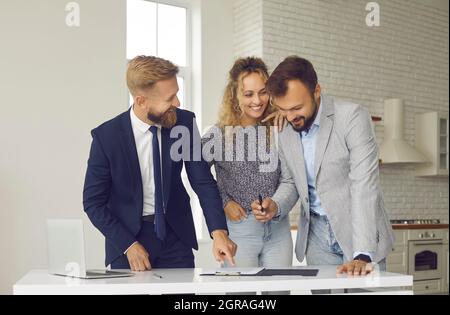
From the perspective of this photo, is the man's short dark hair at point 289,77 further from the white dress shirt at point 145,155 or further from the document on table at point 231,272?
the document on table at point 231,272

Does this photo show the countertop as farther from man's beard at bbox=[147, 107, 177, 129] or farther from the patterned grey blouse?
man's beard at bbox=[147, 107, 177, 129]

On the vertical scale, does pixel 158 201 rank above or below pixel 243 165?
below

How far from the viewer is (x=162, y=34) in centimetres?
622

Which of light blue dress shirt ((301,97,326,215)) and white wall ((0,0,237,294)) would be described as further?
white wall ((0,0,237,294))

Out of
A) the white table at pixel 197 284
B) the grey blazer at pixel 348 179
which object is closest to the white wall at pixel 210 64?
the grey blazer at pixel 348 179

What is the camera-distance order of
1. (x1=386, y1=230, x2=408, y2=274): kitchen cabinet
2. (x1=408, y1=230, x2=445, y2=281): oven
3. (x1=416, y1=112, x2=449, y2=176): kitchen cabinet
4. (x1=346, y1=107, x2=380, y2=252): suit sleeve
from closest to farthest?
1. (x1=346, y1=107, x2=380, y2=252): suit sleeve
2. (x1=386, y1=230, x2=408, y2=274): kitchen cabinet
3. (x1=408, y1=230, x2=445, y2=281): oven
4. (x1=416, y1=112, x2=449, y2=176): kitchen cabinet

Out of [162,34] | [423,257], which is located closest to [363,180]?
[162,34]

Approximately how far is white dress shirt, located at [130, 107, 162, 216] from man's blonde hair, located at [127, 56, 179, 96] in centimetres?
12

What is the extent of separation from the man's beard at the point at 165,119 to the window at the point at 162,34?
3.29 meters

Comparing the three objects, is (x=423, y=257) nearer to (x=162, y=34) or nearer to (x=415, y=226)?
(x=415, y=226)

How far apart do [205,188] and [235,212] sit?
0.66ft

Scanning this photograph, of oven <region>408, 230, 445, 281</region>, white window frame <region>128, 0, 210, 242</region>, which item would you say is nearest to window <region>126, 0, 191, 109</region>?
white window frame <region>128, 0, 210, 242</region>

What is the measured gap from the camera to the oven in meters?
6.62

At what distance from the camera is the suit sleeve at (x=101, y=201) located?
257cm
